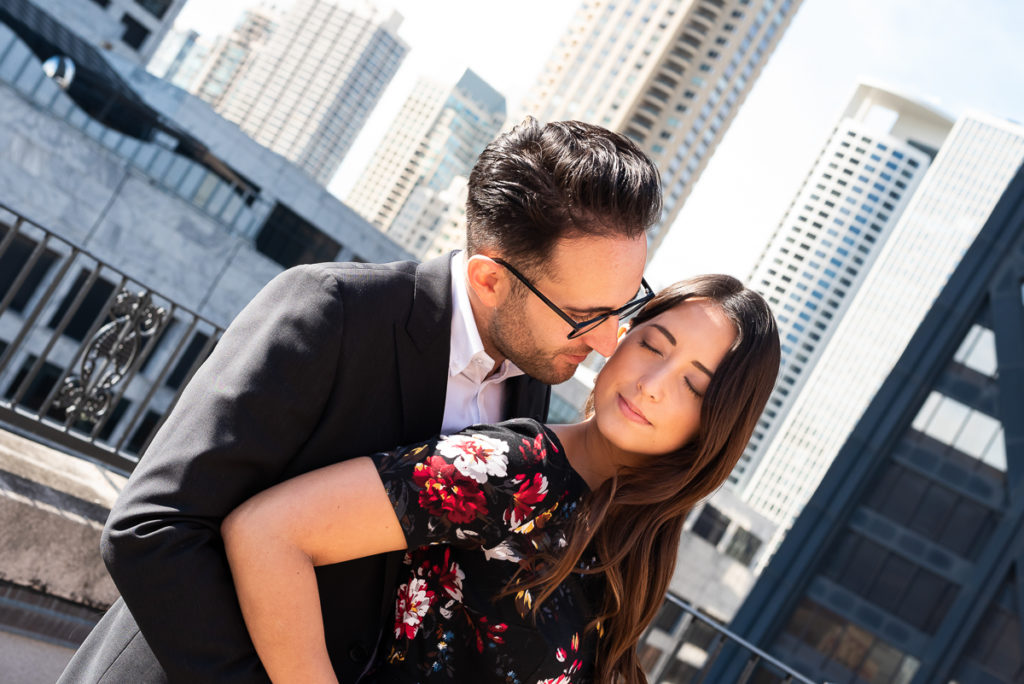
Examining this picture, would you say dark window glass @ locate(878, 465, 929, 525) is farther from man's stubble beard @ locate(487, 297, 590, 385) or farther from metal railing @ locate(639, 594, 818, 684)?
man's stubble beard @ locate(487, 297, 590, 385)

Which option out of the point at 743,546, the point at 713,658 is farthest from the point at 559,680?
the point at 743,546

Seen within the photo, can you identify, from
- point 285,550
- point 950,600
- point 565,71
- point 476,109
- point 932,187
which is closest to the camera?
point 285,550

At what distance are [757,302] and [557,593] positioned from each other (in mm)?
808

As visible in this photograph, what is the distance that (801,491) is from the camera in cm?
16012

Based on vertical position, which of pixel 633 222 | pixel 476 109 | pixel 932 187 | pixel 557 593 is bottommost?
pixel 557 593


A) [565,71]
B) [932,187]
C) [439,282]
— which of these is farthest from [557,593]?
[932,187]

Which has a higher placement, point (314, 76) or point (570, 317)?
point (314, 76)

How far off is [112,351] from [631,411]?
13.7 feet

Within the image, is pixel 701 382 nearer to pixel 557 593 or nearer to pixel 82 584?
pixel 557 593

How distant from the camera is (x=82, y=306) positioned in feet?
92.0

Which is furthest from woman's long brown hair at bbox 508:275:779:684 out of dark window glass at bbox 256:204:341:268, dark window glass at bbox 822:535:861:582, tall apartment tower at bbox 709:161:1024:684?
dark window glass at bbox 256:204:341:268

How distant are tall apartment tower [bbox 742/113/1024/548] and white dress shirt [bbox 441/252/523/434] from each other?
160m

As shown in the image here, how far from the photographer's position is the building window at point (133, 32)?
48.0 m

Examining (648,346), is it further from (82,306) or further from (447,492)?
(82,306)
